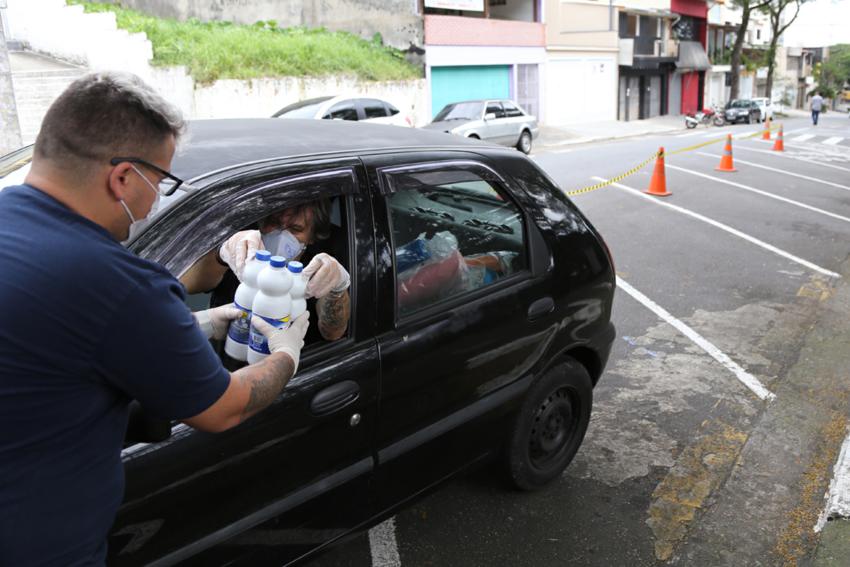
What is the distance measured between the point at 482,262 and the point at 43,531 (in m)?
2.11

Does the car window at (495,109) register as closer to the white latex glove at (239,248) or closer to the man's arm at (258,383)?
the white latex glove at (239,248)

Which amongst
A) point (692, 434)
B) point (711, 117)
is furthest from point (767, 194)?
point (711, 117)

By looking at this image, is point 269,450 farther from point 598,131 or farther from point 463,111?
point 598,131

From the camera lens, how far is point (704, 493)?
3.78 meters

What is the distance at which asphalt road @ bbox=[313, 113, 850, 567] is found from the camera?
3346 millimetres

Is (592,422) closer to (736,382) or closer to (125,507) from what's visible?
(736,382)

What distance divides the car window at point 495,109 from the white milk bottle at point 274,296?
1773 centimetres

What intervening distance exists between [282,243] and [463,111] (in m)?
17.4

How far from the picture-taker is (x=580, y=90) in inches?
1347

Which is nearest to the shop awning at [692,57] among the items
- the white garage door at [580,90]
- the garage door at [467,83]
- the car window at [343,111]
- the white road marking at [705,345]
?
the white garage door at [580,90]

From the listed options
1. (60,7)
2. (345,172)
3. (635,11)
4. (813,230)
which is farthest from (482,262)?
(635,11)

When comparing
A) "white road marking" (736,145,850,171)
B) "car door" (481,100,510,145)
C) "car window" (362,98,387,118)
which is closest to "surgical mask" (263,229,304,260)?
"car window" (362,98,387,118)

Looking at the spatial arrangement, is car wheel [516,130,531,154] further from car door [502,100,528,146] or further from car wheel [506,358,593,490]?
car wheel [506,358,593,490]

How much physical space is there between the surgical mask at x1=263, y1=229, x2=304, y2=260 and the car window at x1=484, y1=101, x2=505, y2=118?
17.0 meters
